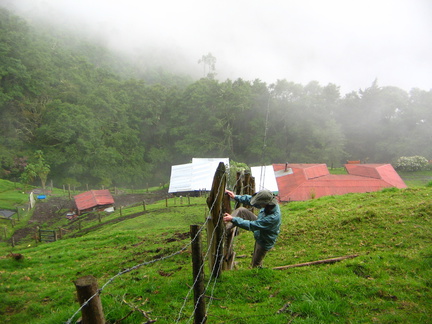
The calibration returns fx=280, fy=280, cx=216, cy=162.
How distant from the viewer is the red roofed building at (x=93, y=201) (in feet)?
99.5

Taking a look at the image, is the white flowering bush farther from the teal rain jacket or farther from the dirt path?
the teal rain jacket

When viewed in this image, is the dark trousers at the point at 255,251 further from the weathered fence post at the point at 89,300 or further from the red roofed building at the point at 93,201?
the red roofed building at the point at 93,201

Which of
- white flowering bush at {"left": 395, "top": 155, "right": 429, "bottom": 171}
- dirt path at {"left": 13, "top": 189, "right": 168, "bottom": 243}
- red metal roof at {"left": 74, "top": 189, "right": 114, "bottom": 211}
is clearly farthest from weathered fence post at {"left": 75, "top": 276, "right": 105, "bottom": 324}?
white flowering bush at {"left": 395, "top": 155, "right": 429, "bottom": 171}

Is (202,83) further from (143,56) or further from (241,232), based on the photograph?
(143,56)

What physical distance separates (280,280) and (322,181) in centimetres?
2666

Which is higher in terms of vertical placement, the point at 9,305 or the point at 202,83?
the point at 202,83

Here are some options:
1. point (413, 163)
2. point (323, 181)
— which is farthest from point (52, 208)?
point (413, 163)

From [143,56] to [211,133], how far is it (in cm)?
7046

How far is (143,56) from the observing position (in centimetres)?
11344

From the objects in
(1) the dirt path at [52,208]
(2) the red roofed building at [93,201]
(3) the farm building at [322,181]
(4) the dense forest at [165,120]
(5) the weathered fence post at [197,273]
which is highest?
(4) the dense forest at [165,120]

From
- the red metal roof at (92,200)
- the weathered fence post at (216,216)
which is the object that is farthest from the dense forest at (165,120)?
the weathered fence post at (216,216)

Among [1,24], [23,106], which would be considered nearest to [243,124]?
[23,106]

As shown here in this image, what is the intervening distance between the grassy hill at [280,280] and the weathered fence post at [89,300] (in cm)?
71

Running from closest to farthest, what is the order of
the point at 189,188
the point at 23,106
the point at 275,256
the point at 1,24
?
the point at 275,256, the point at 189,188, the point at 23,106, the point at 1,24
